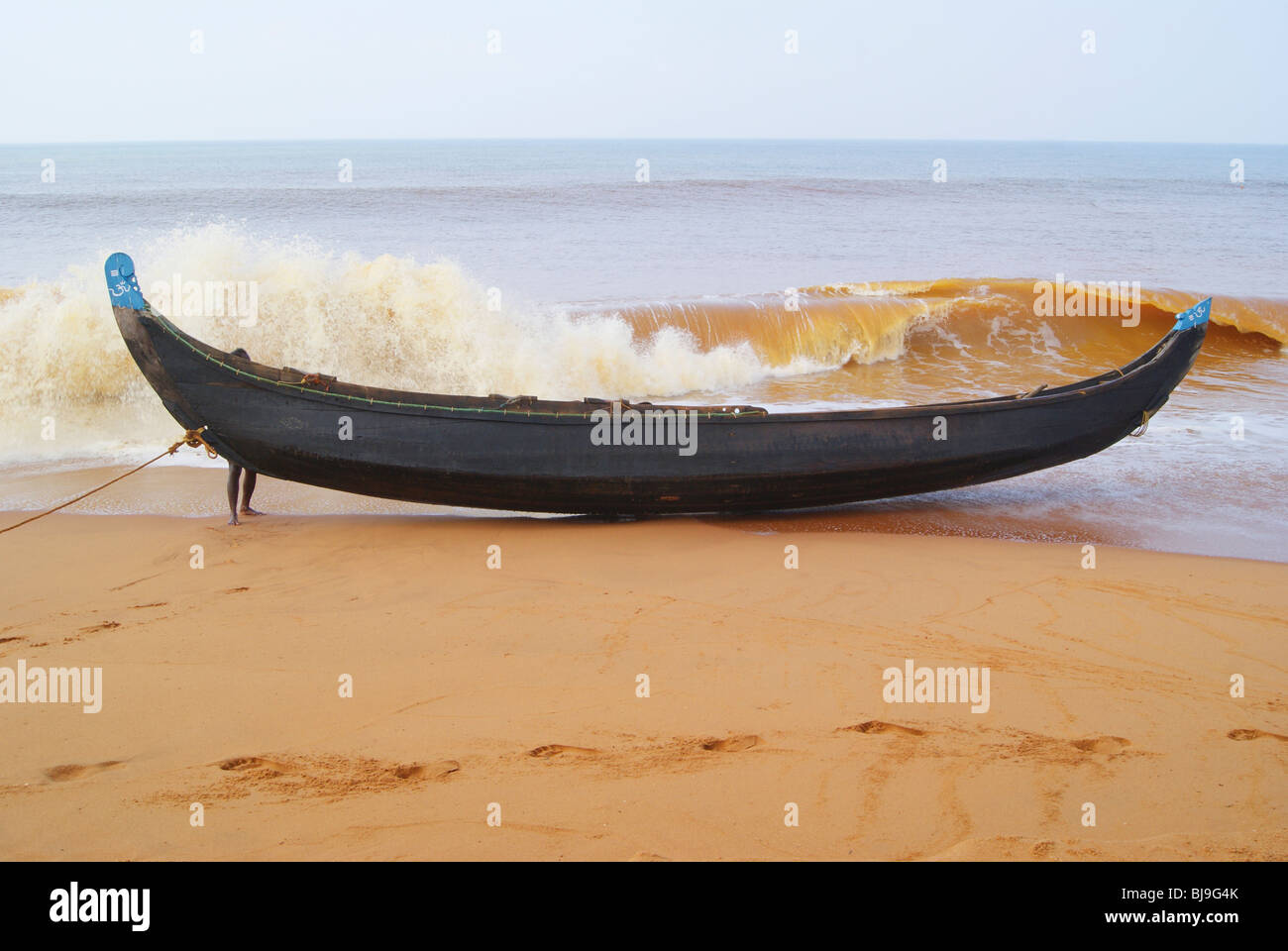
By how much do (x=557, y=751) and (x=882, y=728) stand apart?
132 centimetres

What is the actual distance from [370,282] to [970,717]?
9055mm

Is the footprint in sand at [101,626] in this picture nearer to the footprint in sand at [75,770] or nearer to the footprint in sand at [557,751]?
the footprint in sand at [75,770]

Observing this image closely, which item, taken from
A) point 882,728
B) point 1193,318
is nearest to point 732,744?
point 882,728

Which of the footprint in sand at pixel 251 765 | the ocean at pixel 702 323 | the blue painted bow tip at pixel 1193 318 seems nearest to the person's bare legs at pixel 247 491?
the ocean at pixel 702 323

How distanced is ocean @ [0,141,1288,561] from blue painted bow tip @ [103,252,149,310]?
70.8 inches

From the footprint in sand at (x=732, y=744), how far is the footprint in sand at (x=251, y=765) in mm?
1591

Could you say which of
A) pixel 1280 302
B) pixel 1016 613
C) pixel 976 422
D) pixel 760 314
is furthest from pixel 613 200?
pixel 1016 613

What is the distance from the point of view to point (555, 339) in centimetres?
1173

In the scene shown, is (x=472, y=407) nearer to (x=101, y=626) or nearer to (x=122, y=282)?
(x=122, y=282)

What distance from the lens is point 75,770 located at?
339 cm

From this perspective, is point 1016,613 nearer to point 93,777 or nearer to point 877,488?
point 877,488

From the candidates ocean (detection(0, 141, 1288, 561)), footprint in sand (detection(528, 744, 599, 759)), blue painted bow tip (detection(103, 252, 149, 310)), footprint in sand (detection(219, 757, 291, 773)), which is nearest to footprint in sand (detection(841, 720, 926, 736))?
footprint in sand (detection(528, 744, 599, 759))

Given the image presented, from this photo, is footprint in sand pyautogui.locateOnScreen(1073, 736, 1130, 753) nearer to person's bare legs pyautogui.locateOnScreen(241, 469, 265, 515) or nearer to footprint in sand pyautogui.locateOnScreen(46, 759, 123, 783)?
footprint in sand pyautogui.locateOnScreen(46, 759, 123, 783)

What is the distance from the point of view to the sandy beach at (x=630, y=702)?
305 centimetres
